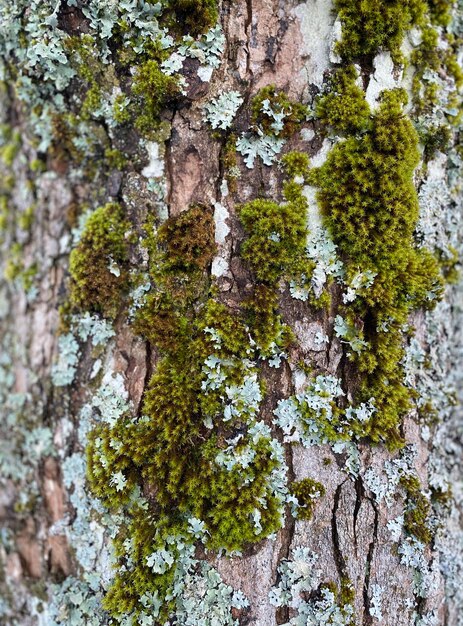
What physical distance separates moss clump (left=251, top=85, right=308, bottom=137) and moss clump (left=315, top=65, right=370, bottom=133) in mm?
88

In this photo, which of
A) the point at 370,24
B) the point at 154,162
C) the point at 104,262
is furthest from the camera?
the point at 104,262

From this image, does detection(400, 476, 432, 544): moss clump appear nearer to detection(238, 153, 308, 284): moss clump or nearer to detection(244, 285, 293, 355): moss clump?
detection(244, 285, 293, 355): moss clump

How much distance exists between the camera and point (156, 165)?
6.99 feet

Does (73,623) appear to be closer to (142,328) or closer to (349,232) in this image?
(142,328)

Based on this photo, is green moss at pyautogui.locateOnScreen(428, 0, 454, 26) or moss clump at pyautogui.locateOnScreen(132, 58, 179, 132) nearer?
moss clump at pyautogui.locateOnScreen(132, 58, 179, 132)

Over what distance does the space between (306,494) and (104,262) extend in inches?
53.6

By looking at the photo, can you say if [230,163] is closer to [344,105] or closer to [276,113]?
[276,113]

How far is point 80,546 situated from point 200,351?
1.15m

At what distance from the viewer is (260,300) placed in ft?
6.64

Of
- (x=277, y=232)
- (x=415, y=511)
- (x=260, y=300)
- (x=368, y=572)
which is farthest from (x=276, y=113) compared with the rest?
(x=368, y=572)

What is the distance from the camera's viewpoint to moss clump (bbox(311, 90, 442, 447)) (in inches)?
79.2

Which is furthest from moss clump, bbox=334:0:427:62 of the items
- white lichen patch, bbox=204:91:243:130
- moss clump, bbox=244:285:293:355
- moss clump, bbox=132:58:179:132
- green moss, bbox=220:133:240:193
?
moss clump, bbox=244:285:293:355

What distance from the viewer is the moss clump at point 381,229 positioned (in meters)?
2.01

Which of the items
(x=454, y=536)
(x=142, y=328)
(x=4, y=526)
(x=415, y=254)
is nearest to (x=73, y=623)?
(x=4, y=526)
